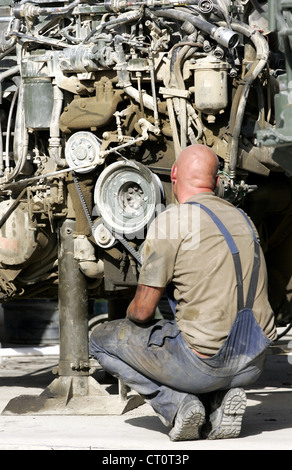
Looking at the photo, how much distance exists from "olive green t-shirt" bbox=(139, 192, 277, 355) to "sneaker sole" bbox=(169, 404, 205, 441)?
348 mm

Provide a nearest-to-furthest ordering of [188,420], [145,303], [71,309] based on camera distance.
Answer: [188,420] → [145,303] → [71,309]

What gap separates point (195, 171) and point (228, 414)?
4.80 ft

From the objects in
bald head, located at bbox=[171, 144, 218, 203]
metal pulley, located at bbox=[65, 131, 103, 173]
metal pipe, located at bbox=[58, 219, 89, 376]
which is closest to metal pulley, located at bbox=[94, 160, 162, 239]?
metal pulley, located at bbox=[65, 131, 103, 173]

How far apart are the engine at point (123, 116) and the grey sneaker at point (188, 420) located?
68.1 inches

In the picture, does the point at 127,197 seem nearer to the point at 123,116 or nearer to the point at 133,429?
the point at 123,116

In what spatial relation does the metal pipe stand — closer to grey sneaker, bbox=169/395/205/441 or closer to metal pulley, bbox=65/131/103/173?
metal pulley, bbox=65/131/103/173

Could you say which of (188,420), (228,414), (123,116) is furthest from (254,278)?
(123,116)

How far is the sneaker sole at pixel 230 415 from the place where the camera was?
724 cm

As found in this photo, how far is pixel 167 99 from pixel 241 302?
1857 mm

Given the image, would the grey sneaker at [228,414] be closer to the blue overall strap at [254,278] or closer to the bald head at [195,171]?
the blue overall strap at [254,278]

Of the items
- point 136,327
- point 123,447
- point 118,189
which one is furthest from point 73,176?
point 123,447

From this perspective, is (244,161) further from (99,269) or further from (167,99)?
(99,269)

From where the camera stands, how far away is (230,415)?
7262mm

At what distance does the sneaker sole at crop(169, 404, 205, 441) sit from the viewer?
7.13 m
